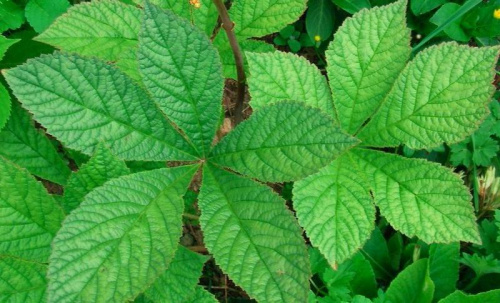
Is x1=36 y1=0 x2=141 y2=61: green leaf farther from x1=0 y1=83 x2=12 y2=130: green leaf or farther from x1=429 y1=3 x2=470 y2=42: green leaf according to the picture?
x1=429 y1=3 x2=470 y2=42: green leaf

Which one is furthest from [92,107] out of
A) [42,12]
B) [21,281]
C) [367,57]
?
[42,12]

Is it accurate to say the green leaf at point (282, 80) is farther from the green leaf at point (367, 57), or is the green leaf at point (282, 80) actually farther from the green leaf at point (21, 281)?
the green leaf at point (21, 281)

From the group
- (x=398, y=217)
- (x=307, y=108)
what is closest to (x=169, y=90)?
(x=307, y=108)

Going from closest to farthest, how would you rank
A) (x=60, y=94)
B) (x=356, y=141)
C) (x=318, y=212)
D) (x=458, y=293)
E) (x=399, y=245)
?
1. (x=356, y=141)
2. (x=60, y=94)
3. (x=318, y=212)
4. (x=458, y=293)
5. (x=399, y=245)

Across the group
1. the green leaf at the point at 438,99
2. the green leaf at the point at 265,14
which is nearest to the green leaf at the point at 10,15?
the green leaf at the point at 265,14

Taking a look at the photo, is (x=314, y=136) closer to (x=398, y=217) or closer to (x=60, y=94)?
(x=398, y=217)

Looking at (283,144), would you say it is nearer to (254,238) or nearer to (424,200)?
(254,238)

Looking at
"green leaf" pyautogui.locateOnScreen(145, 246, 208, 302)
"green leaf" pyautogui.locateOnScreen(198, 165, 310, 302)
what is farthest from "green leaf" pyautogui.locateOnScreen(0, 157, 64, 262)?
"green leaf" pyautogui.locateOnScreen(198, 165, 310, 302)
